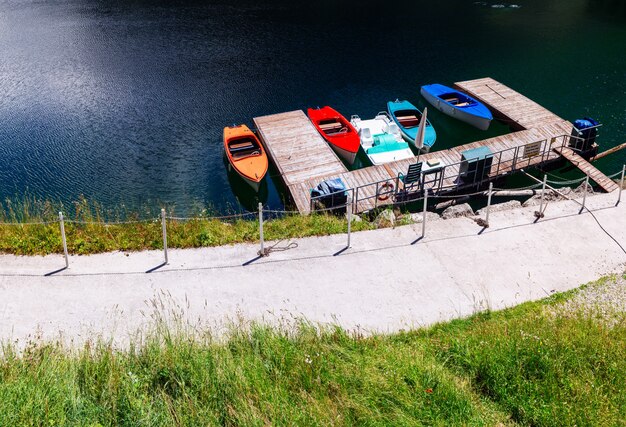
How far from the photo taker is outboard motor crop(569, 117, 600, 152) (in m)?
27.2

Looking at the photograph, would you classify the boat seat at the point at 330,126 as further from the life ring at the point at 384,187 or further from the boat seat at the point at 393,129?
the life ring at the point at 384,187

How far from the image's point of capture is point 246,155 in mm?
27312

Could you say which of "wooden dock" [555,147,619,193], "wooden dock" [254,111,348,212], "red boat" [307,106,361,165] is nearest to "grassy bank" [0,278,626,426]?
"wooden dock" [254,111,348,212]

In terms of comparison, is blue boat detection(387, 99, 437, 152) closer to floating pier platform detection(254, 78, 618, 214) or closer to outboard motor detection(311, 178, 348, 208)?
floating pier platform detection(254, 78, 618, 214)

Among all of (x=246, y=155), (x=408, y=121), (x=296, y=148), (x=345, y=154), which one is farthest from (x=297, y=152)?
(x=408, y=121)

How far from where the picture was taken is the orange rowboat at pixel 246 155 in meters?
26.1

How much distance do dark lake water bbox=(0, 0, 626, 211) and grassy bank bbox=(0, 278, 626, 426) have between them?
14.3m

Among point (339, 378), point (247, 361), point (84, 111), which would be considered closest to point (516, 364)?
point (339, 378)

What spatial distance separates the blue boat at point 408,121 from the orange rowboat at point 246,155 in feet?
26.4

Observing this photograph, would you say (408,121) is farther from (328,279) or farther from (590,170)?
(328,279)

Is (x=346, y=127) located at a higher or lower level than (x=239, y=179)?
higher

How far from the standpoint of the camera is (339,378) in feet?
38.3

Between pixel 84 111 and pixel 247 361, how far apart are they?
28833 mm

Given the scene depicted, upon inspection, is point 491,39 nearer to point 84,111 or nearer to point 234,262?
point 84,111
